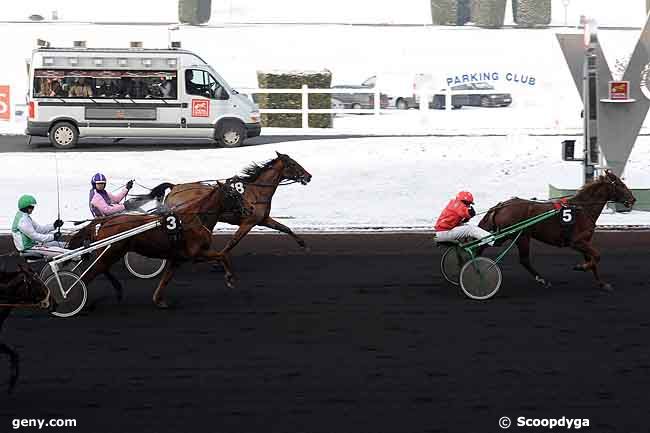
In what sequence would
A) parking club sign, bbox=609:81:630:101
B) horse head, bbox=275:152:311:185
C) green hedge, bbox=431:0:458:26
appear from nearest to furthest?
horse head, bbox=275:152:311:185
parking club sign, bbox=609:81:630:101
green hedge, bbox=431:0:458:26

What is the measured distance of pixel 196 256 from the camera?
11.8 m

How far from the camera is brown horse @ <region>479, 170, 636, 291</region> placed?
489 inches

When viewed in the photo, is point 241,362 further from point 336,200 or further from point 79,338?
point 336,200

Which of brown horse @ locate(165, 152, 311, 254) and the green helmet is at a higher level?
the green helmet

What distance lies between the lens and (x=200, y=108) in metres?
26.4

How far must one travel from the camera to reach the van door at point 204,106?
2639cm

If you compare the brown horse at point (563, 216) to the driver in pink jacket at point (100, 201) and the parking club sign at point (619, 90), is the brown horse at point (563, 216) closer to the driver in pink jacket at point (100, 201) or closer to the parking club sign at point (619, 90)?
the driver in pink jacket at point (100, 201)

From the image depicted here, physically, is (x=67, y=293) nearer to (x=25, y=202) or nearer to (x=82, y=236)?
(x=82, y=236)

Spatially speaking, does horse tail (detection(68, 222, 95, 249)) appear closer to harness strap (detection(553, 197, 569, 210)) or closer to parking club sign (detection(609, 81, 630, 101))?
harness strap (detection(553, 197, 569, 210))

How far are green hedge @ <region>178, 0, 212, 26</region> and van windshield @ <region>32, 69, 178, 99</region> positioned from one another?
3997 centimetres
